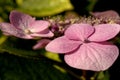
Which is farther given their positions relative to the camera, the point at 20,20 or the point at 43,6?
the point at 43,6

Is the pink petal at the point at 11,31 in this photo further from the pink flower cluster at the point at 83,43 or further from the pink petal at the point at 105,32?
the pink petal at the point at 105,32

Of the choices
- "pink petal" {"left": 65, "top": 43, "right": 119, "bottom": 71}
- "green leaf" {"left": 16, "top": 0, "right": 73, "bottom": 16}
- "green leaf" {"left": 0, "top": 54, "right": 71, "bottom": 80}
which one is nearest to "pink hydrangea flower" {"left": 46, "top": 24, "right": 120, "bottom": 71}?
"pink petal" {"left": 65, "top": 43, "right": 119, "bottom": 71}

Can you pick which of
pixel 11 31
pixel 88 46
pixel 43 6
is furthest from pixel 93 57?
pixel 43 6

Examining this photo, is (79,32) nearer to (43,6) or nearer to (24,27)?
(24,27)

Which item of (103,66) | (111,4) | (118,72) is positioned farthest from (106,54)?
(111,4)

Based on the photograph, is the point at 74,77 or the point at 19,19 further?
the point at 74,77

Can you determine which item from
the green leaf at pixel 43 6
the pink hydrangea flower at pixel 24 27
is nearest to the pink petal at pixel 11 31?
the pink hydrangea flower at pixel 24 27

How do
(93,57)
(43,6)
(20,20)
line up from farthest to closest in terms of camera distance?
(43,6) → (20,20) → (93,57)

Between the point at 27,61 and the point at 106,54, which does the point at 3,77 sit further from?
the point at 106,54
